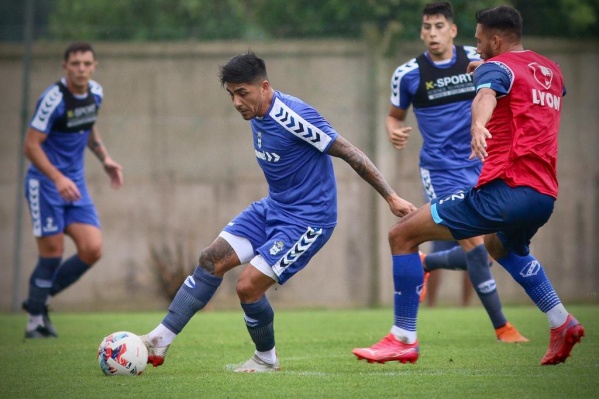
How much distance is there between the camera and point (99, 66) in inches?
546

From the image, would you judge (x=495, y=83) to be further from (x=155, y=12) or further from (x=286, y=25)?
(x=155, y=12)

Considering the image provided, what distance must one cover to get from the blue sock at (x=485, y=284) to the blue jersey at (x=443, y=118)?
77cm

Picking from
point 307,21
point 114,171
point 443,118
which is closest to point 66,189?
point 114,171

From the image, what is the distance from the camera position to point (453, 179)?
A: 26.5 ft

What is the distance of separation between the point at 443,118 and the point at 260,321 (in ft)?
9.55

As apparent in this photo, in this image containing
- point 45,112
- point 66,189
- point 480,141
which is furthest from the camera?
point 45,112

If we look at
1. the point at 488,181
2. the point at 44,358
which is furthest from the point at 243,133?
the point at 488,181

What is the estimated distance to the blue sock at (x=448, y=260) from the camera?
8.47m

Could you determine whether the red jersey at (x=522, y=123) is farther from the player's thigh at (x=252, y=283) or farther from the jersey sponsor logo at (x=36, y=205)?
the jersey sponsor logo at (x=36, y=205)

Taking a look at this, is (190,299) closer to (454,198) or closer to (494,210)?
(454,198)

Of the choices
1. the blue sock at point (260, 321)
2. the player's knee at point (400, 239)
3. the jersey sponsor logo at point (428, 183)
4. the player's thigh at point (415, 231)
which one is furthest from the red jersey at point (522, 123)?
the jersey sponsor logo at point (428, 183)

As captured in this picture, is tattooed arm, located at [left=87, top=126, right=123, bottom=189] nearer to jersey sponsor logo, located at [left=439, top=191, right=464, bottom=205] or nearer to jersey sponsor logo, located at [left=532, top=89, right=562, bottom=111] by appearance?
jersey sponsor logo, located at [left=439, top=191, right=464, bottom=205]

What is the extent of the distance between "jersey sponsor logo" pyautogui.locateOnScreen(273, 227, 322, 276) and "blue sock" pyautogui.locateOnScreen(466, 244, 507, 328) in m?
2.27

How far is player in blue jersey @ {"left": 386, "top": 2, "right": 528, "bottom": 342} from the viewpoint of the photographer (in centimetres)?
796
